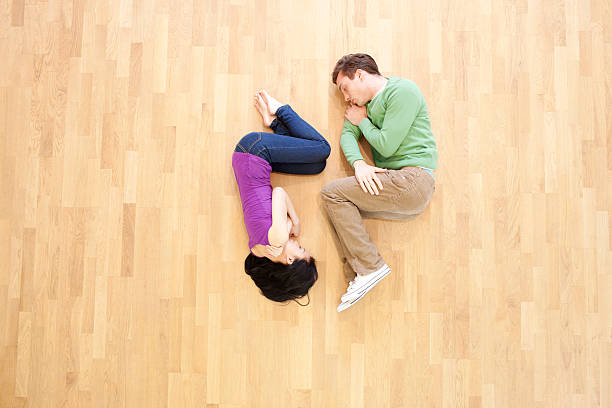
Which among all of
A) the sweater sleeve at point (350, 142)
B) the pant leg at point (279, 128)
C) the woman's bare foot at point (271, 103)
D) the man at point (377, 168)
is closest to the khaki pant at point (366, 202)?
the man at point (377, 168)

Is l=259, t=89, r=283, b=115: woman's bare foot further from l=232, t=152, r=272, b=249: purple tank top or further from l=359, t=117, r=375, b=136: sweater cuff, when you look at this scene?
l=359, t=117, r=375, b=136: sweater cuff

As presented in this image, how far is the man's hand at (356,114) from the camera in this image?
1914 millimetres

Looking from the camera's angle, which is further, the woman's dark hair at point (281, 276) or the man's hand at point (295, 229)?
the man's hand at point (295, 229)

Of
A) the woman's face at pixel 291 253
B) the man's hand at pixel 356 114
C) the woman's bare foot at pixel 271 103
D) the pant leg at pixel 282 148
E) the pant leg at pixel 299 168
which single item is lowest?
the woman's face at pixel 291 253

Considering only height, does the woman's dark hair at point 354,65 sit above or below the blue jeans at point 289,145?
above

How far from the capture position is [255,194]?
183 cm

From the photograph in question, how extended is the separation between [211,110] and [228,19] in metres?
0.46

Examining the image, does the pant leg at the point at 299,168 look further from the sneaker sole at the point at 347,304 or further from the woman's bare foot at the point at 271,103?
the sneaker sole at the point at 347,304

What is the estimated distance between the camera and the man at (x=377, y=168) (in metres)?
1.78

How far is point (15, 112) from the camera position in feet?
6.60

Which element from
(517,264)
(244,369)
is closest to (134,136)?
(244,369)

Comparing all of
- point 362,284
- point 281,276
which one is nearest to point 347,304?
point 362,284

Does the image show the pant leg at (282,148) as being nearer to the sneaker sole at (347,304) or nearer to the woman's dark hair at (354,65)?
the woman's dark hair at (354,65)

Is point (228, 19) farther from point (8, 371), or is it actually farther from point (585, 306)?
point (585, 306)
